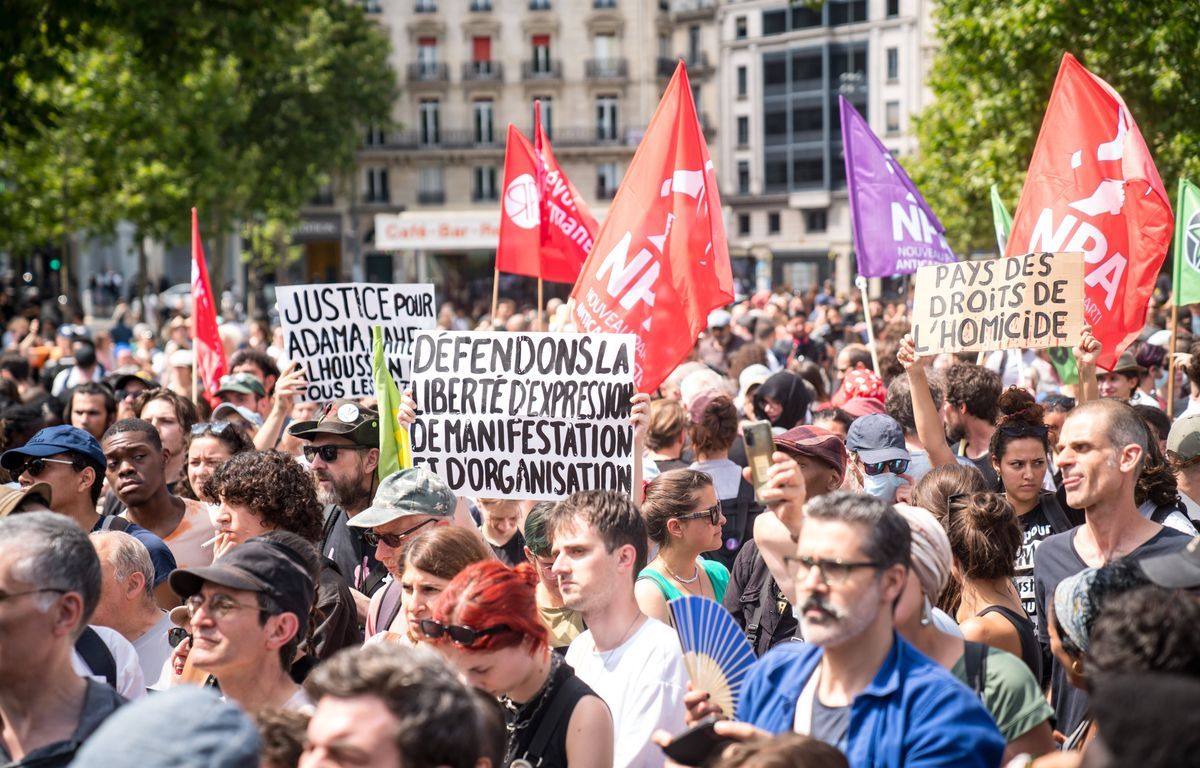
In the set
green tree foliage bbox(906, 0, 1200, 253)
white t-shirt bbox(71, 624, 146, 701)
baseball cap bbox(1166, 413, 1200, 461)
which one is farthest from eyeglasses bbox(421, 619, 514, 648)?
green tree foliage bbox(906, 0, 1200, 253)

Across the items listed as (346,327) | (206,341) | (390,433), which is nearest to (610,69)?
(206,341)

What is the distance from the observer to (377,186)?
72.9 meters

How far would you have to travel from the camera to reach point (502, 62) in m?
71.3

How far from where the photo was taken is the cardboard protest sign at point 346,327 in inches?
353

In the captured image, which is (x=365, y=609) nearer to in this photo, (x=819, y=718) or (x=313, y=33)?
(x=819, y=718)

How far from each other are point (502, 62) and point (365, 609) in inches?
2667

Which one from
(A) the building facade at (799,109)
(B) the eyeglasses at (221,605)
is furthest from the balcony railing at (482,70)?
(B) the eyeglasses at (221,605)

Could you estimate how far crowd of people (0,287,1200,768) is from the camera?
121 inches

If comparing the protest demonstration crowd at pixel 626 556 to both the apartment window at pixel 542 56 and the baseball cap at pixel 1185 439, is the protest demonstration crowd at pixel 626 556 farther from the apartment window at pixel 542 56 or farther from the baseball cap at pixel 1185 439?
the apartment window at pixel 542 56

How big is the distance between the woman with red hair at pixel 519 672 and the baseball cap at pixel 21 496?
207 centimetres

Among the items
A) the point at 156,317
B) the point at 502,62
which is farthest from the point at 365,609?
the point at 502,62

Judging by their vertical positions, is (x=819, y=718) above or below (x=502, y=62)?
below

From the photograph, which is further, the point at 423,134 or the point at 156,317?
the point at 423,134

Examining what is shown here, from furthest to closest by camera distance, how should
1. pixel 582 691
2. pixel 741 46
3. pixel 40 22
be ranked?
pixel 741 46, pixel 40 22, pixel 582 691
